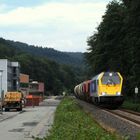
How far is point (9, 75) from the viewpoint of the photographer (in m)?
164

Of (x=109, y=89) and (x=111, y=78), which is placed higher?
(x=111, y=78)

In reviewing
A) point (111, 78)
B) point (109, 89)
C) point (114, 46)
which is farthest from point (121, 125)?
point (114, 46)

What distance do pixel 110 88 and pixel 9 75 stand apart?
114 metres

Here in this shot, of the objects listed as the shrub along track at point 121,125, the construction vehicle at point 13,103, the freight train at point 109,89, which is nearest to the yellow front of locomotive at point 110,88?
the freight train at point 109,89

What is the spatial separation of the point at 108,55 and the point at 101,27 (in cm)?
533

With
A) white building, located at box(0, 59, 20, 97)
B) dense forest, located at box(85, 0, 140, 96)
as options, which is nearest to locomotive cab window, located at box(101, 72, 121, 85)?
dense forest, located at box(85, 0, 140, 96)

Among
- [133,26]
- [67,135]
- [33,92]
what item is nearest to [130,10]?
[133,26]

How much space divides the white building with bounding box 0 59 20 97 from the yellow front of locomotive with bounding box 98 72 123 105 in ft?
321

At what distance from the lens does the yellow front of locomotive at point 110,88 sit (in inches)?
2012

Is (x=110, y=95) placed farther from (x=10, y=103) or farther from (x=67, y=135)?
(x=67, y=135)

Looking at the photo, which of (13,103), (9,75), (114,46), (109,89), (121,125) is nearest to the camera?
(121,125)

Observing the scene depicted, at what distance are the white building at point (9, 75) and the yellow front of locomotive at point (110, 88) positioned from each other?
321 ft

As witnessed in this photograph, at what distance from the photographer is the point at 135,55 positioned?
63531mm

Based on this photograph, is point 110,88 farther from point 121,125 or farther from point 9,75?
point 9,75
